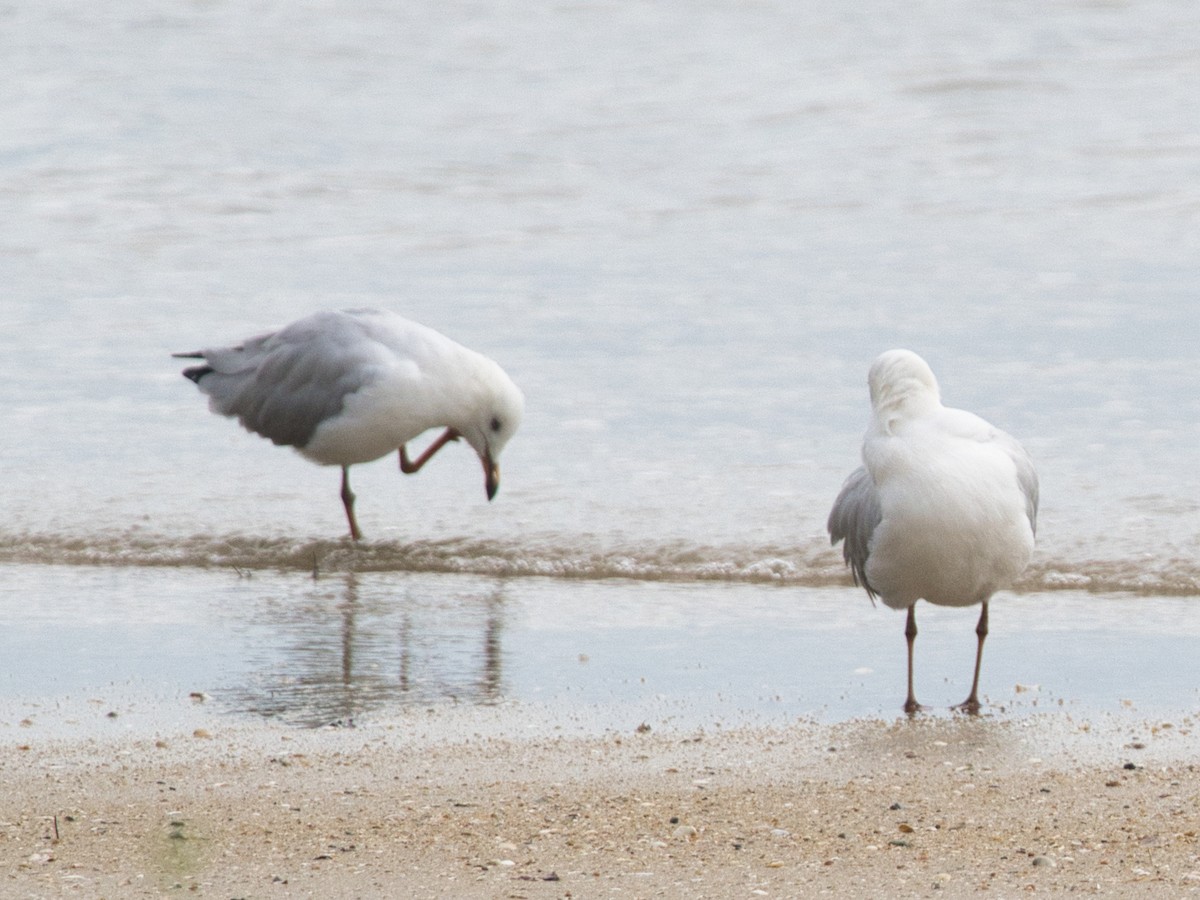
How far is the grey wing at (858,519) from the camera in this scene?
18.8 ft

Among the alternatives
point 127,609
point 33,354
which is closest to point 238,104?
point 33,354

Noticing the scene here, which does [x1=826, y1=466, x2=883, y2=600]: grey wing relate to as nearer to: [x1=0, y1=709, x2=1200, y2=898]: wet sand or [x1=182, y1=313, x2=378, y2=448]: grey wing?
[x1=0, y1=709, x2=1200, y2=898]: wet sand

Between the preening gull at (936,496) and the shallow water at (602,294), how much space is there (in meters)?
0.42

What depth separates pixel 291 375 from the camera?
847 centimetres

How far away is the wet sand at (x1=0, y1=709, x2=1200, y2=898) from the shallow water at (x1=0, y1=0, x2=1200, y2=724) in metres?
0.45

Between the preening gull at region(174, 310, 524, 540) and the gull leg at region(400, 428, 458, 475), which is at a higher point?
the preening gull at region(174, 310, 524, 540)

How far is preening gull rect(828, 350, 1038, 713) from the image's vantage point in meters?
5.42

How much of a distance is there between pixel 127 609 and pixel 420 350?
182cm

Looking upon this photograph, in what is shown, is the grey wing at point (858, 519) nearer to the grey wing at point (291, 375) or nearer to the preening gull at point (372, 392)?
the preening gull at point (372, 392)

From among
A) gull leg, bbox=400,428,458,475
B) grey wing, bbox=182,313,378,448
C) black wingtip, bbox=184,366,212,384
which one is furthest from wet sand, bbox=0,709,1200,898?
black wingtip, bbox=184,366,212,384

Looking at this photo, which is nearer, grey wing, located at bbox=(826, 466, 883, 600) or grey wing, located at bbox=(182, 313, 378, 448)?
grey wing, located at bbox=(826, 466, 883, 600)

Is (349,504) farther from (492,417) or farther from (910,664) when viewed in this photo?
(910,664)

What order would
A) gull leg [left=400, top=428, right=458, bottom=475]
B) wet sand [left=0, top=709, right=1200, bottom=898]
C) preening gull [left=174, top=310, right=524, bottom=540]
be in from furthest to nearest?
gull leg [left=400, top=428, right=458, bottom=475], preening gull [left=174, top=310, right=524, bottom=540], wet sand [left=0, top=709, right=1200, bottom=898]

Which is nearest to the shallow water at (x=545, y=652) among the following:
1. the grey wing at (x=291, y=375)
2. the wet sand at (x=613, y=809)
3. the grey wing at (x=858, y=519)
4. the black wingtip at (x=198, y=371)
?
the wet sand at (x=613, y=809)
